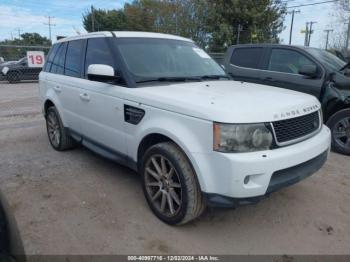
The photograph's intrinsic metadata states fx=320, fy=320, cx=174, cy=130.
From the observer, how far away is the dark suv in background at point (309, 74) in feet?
17.5

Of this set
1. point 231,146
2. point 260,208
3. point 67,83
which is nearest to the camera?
point 231,146

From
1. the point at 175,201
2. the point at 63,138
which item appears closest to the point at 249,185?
the point at 175,201

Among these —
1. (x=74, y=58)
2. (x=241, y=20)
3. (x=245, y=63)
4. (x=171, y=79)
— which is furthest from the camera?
(x=241, y=20)

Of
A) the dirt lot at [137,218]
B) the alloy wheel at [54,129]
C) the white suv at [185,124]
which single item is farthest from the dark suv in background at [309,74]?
the alloy wheel at [54,129]

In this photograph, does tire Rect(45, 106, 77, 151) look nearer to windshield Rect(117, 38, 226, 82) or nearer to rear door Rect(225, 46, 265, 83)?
windshield Rect(117, 38, 226, 82)

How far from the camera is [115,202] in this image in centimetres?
363

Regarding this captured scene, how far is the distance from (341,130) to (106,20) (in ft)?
156

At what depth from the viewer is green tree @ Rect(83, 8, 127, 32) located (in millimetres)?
47100

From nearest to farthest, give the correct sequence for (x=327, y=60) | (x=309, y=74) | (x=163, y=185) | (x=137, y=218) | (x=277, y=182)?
1. (x=277, y=182)
2. (x=163, y=185)
3. (x=137, y=218)
4. (x=309, y=74)
5. (x=327, y=60)

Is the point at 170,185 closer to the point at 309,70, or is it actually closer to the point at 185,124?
the point at 185,124

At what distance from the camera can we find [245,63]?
6648 millimetres

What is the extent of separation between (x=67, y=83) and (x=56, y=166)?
48.2 inches

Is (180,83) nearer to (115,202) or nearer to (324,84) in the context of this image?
(115,202)

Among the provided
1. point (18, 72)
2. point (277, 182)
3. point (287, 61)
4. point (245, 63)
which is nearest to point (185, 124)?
point (277, 182)
